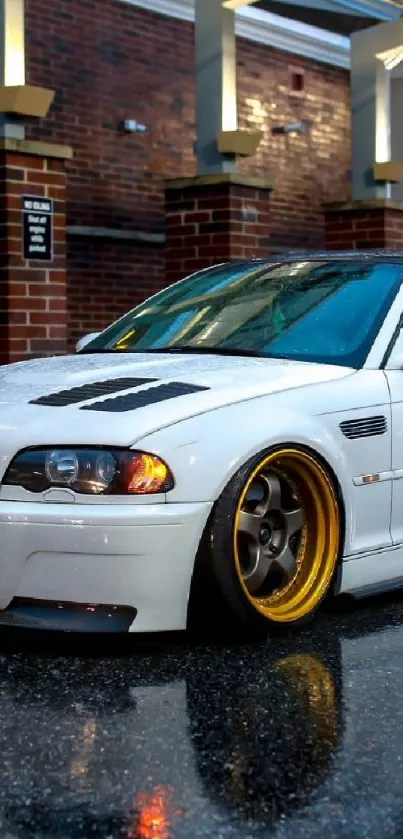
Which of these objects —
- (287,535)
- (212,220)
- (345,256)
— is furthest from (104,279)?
(287,535)

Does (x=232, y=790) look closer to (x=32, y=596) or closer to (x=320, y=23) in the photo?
(x=32, y=596)

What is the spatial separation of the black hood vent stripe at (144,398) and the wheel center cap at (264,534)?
529 millimetres

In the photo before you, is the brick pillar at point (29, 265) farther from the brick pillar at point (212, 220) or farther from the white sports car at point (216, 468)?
the white sports car at point (216, 468)

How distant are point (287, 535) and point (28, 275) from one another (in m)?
4.69

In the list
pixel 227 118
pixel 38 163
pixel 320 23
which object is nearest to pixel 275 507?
pixel 38 163

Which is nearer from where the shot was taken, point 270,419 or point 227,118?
point 270,419

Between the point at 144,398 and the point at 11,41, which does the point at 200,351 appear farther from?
the point at 11,41

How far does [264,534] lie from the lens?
4.76 m

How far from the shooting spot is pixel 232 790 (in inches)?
128

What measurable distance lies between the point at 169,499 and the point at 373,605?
4.43ft

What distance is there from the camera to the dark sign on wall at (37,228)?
899cm

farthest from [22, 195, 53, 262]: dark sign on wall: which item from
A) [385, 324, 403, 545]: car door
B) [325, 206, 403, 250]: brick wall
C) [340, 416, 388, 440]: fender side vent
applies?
[340, 416, 388, 440]: fender side vent

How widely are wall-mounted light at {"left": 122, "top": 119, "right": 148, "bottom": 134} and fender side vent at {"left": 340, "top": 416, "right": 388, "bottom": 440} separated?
7.94 meters

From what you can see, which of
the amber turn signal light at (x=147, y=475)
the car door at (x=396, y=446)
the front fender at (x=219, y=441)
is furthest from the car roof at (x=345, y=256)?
the amber turn signal light at (x=147, y=475)
